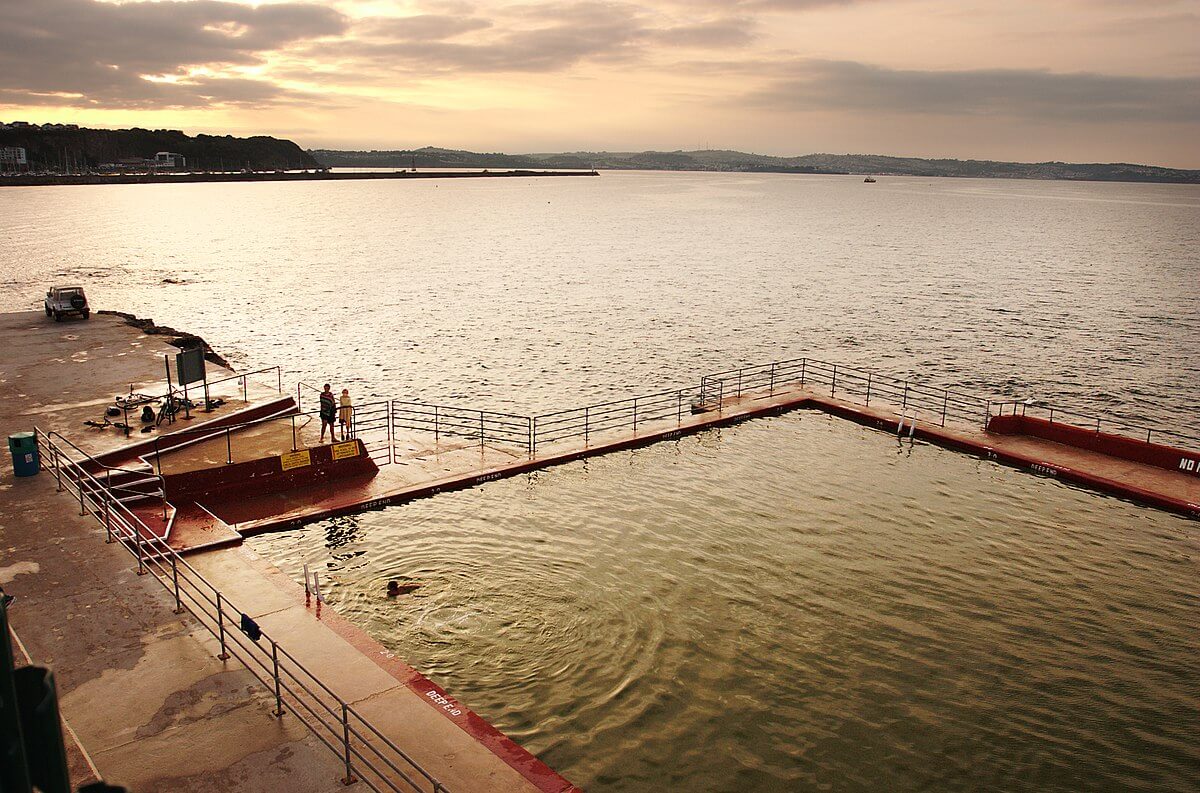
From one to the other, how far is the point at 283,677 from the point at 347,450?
11.9m

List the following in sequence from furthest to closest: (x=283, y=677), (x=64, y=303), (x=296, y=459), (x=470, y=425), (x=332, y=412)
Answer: (x=64, y=303), (x=470, y=425), (x=332, y=412), (x=296, y=459), (x=283, y=677)

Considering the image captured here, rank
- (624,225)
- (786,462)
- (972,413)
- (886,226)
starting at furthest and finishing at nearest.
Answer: (886,226), (624,225), (972,413), (786,462)

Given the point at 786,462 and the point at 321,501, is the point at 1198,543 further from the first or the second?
the point at 321,501

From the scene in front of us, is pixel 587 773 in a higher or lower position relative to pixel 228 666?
lower

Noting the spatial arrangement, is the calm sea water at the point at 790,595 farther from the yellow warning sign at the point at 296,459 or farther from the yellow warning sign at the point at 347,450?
the yellow warning sign at the point at 296,459

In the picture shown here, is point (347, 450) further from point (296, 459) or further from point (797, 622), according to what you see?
point (797, 622)

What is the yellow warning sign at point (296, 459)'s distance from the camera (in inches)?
922

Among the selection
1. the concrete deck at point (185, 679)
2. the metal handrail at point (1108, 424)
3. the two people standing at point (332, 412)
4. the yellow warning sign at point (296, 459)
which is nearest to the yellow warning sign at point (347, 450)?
the two people standing at point (332, 412)

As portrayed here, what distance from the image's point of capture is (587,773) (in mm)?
13508

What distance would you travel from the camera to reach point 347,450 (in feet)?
80.8

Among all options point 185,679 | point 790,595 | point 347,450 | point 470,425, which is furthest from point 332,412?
point 790,595

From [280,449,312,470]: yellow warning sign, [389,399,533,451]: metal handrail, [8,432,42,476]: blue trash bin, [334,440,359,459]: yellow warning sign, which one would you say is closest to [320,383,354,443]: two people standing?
[334,440,359,459]: yellow warning sign

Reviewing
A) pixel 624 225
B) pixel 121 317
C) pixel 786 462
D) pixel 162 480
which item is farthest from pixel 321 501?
pixel 624 225

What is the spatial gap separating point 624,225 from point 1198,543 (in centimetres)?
15702
